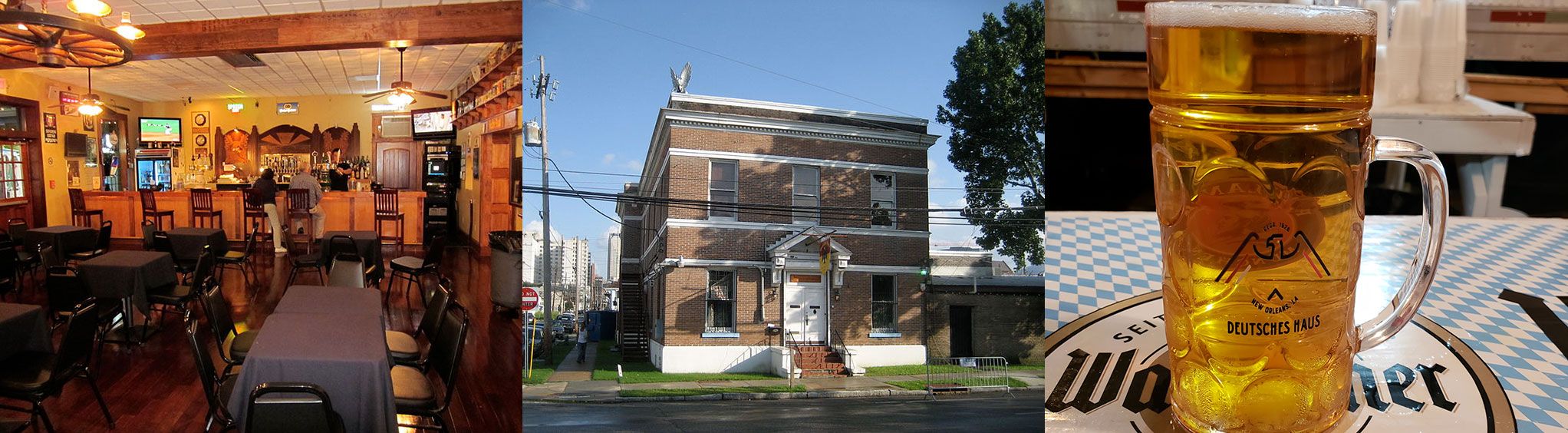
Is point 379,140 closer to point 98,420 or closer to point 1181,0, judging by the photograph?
point 98,420

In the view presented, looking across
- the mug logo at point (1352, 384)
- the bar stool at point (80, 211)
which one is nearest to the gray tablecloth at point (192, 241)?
the bar stool at point (80, 211)

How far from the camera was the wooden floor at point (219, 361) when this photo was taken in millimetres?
5473

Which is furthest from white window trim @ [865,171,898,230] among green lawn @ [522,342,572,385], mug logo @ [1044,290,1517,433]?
mug logo @ [1044,290,1517,433]

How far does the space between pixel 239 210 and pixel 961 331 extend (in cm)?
803

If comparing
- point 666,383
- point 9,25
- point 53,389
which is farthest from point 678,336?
point 9,25

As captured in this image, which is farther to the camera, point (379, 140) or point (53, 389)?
point (379, 140)

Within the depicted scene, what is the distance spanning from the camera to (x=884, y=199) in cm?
210

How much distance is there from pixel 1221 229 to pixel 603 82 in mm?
1576

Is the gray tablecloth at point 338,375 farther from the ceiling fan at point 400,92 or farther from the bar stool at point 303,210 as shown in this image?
the ceiling fan at point 400,92

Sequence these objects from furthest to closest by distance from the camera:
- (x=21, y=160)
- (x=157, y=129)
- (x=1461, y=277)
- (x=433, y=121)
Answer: (x=433, y=121) → (x=157, y=129) → (x=21, y=160) → (x=1461, y=277)

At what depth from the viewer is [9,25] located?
6.02m

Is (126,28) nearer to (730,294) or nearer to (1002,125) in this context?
(730,294)

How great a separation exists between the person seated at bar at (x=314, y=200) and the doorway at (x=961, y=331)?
770cm

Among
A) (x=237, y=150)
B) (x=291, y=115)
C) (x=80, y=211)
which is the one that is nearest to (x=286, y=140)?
(x=291, y=115)
